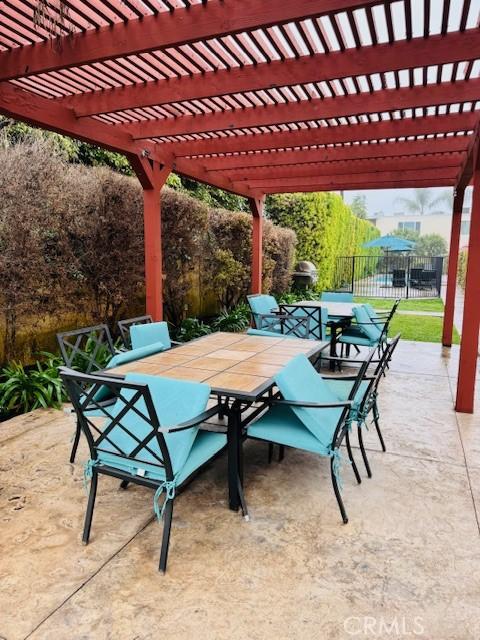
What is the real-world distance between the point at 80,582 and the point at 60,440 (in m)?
1.74

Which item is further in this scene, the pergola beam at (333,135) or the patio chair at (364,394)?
the pergola beam at (333,135)

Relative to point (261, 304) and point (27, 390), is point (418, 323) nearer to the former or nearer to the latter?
point (261, 304)

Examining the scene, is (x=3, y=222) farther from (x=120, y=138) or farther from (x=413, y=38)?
(x=413, y=38)

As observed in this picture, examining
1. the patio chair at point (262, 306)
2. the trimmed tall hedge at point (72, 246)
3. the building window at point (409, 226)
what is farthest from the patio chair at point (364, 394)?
the building window at point (409, 226)

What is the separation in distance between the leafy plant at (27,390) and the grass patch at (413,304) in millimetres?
10237

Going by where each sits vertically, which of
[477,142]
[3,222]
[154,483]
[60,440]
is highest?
[477,142]

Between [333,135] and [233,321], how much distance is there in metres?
4.53

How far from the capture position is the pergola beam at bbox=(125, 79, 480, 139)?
3625 millimetres

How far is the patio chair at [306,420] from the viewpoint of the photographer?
2.42 meters

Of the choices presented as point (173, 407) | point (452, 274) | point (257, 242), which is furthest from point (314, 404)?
point (257, 242)

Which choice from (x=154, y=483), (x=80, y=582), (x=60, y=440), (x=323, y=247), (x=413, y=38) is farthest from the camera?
(x=323, y=247)

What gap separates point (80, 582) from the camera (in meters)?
1.94

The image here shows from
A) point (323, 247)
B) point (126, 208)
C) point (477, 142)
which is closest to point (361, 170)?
point (477, 142)

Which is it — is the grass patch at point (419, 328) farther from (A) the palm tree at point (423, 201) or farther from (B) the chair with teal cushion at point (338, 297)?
(A) the palm tree at point (423, 201)
